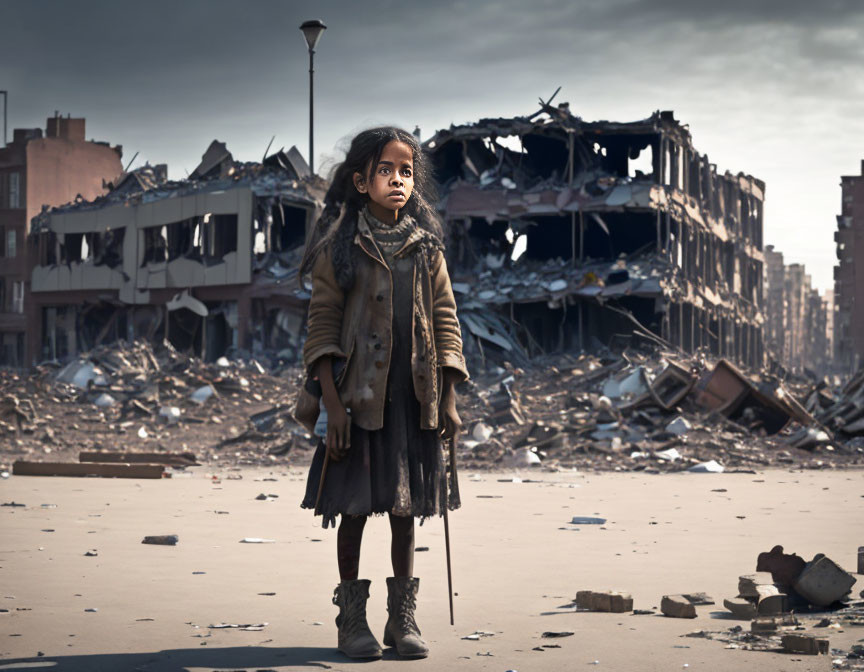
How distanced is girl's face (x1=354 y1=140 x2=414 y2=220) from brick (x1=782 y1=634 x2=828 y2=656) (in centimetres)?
221

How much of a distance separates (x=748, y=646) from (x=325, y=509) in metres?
1.66

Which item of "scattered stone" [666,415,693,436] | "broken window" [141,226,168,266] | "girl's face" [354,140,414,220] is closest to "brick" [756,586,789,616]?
"girl's face" [354,140,414,220]

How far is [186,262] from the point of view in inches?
1729

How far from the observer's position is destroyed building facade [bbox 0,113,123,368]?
192 ft

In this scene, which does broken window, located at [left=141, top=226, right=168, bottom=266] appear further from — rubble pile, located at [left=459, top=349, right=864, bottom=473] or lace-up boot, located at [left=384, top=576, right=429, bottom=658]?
lace-up boot, located at [left=384, top=576, right=429, bottom=658]

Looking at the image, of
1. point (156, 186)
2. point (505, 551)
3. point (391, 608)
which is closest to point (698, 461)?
point (505, 551)

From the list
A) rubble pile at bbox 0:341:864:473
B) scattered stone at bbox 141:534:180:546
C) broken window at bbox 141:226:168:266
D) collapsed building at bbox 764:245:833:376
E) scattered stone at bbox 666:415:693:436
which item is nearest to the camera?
scattered stone at bbox 141:534:180:546

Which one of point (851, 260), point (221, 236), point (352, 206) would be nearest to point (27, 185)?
point (221, 236)

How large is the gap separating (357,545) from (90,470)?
10.3 meters

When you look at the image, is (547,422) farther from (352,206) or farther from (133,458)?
(352,206)

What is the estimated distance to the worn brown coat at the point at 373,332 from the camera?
14.8 feet

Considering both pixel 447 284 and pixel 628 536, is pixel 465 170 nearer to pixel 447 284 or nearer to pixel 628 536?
pixel 628 536

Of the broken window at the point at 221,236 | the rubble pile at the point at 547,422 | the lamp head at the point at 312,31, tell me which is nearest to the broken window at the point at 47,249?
the broken window at the point at 221,236

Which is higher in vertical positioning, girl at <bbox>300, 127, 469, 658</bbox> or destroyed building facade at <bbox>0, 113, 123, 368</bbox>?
destroyed building facade at <bbox>0, 113, 123, 368</bbox>
